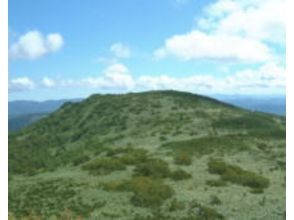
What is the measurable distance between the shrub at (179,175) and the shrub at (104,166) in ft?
19.4

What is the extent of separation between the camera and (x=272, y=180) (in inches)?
1447

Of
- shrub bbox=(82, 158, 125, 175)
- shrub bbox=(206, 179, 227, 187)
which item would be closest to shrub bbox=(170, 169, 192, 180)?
shrub bbox=(206, 179, 227, 187)

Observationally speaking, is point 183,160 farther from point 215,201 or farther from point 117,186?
point 215,201

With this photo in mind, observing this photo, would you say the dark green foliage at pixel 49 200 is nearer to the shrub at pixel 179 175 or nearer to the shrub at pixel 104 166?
the shrub at pixel 104 166

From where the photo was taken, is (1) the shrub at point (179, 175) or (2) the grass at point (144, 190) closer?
(2) the grass at point (144, 190)

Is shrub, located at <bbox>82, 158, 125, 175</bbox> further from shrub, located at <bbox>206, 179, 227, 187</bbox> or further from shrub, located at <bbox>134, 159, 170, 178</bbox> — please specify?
shrub, located at <bbox>206, 179, 227, 187</bbox>

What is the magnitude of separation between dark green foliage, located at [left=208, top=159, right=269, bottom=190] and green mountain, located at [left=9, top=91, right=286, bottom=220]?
0.25 feet

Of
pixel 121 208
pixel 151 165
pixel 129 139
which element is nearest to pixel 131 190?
pixel 121 208

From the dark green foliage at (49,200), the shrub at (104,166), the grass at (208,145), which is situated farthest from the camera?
the grass at (208,145)


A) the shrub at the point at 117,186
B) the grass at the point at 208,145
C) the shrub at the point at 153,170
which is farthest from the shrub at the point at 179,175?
the grass at the point at 208,145

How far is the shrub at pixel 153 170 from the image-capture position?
39156 mm
